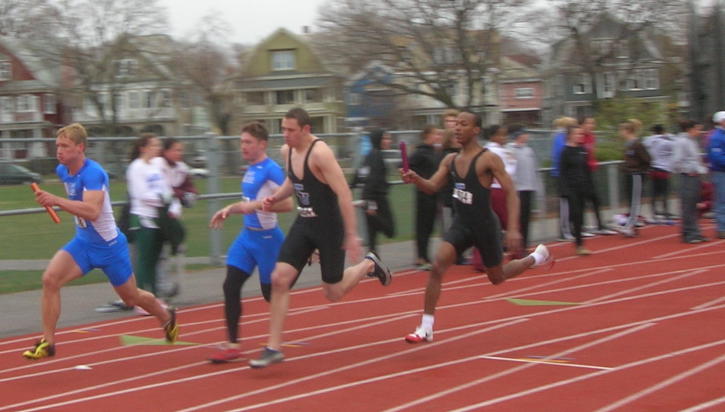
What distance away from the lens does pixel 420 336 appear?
8.28 meters

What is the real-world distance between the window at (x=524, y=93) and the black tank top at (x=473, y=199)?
90670 mm

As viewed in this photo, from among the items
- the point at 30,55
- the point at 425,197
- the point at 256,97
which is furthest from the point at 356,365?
the point at 256,97

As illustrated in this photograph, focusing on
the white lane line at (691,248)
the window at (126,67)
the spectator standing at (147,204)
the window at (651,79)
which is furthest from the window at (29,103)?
the spectator standing at (147,204)

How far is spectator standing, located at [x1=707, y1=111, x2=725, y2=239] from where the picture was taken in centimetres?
1510

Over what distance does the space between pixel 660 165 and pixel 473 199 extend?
35.2ft

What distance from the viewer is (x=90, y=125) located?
223 ft

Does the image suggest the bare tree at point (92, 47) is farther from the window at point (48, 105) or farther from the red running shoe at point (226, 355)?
the red running shoe at point (226, 355)

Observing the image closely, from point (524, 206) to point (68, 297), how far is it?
5.88m

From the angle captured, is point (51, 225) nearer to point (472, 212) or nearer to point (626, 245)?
point (472, 212)

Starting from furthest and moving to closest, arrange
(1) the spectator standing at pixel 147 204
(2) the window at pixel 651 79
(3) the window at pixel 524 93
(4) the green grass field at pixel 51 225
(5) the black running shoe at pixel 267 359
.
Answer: (3) the window at pixel 524 93 < (2) the window at pixel 651 79 < (4) the green grass field at pixel 51 225 < (1) the spectator standing at pixel 147 204 < (5) the black running shoe at pixel 267 359

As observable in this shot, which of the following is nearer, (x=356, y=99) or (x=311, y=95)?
(x=356, y=99)

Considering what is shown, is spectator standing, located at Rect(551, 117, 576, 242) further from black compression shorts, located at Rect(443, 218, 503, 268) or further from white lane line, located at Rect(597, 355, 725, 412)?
white lane line, located at Rect(597, 355, 725, 412)

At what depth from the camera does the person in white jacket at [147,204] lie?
10.9 meters

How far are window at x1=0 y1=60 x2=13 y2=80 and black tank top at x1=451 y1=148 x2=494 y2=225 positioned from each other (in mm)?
62188
